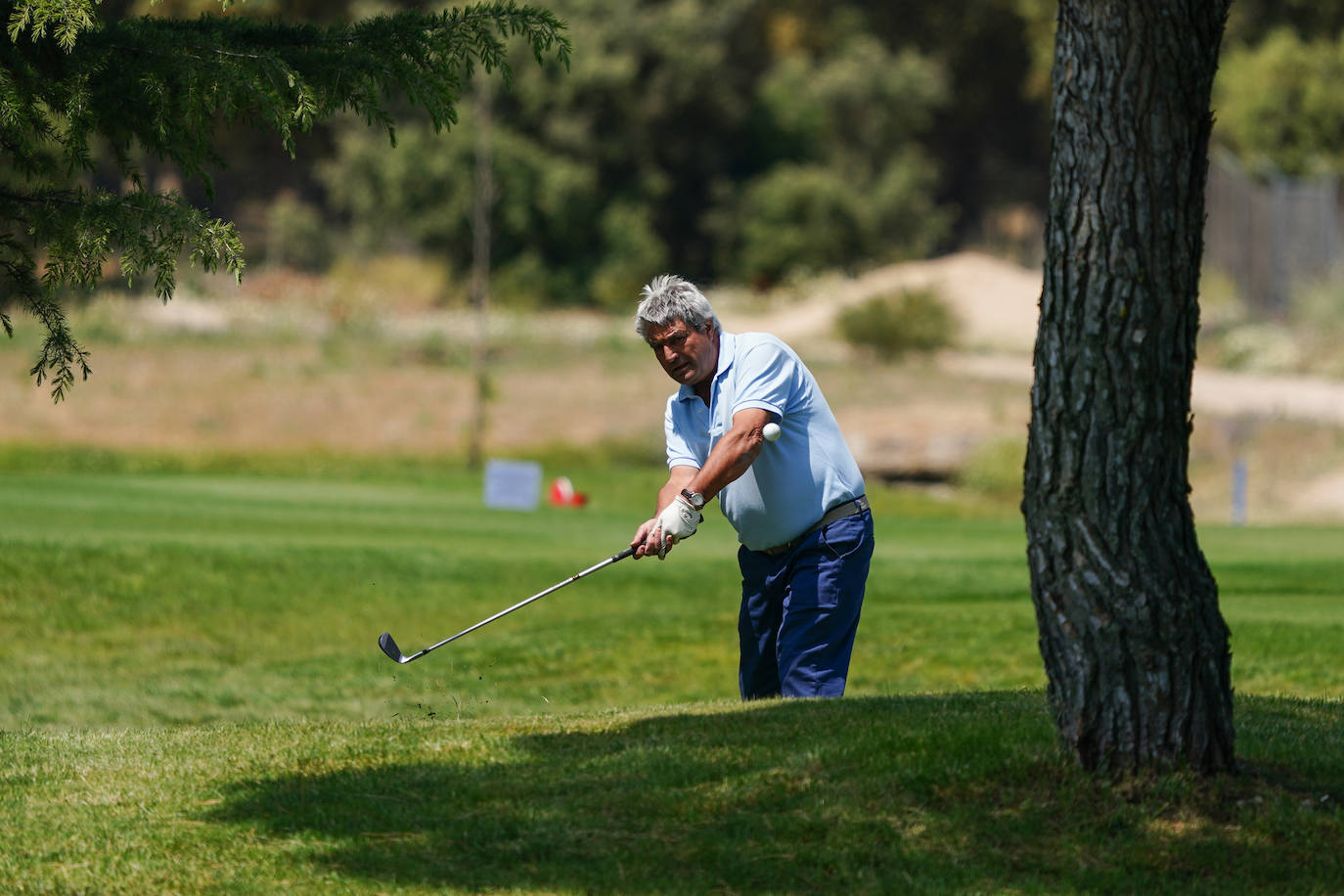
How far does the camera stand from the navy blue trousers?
6461 mm

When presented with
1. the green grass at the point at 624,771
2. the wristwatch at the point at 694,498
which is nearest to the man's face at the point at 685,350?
the wristwatch at the point at 694,498

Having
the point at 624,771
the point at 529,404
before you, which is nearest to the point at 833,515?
the point at 624,771

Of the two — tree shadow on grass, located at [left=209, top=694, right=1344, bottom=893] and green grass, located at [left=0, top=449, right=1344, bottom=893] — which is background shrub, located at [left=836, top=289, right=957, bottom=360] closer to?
green grass, located at [left=0, top=449, right=1344, bottom=893]

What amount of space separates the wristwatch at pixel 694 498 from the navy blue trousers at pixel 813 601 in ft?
2.03

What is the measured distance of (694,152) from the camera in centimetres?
5197

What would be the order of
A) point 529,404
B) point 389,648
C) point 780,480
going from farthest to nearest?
point 529,404 → point 389,648 → point 780,480

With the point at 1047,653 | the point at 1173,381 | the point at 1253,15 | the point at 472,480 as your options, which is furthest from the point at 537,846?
the point at 1253,15

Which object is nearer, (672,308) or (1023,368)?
(672,308)

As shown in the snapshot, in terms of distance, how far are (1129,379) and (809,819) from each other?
1448 mm

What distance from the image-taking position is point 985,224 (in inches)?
2376

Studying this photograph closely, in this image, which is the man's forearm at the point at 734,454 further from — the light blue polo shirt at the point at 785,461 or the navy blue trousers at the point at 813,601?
the navy blue trousers at the point at 813,601

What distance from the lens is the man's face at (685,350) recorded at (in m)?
6.32

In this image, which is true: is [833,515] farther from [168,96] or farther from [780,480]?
[168,96]

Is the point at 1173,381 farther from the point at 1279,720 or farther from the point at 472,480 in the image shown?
the point at 472,480
